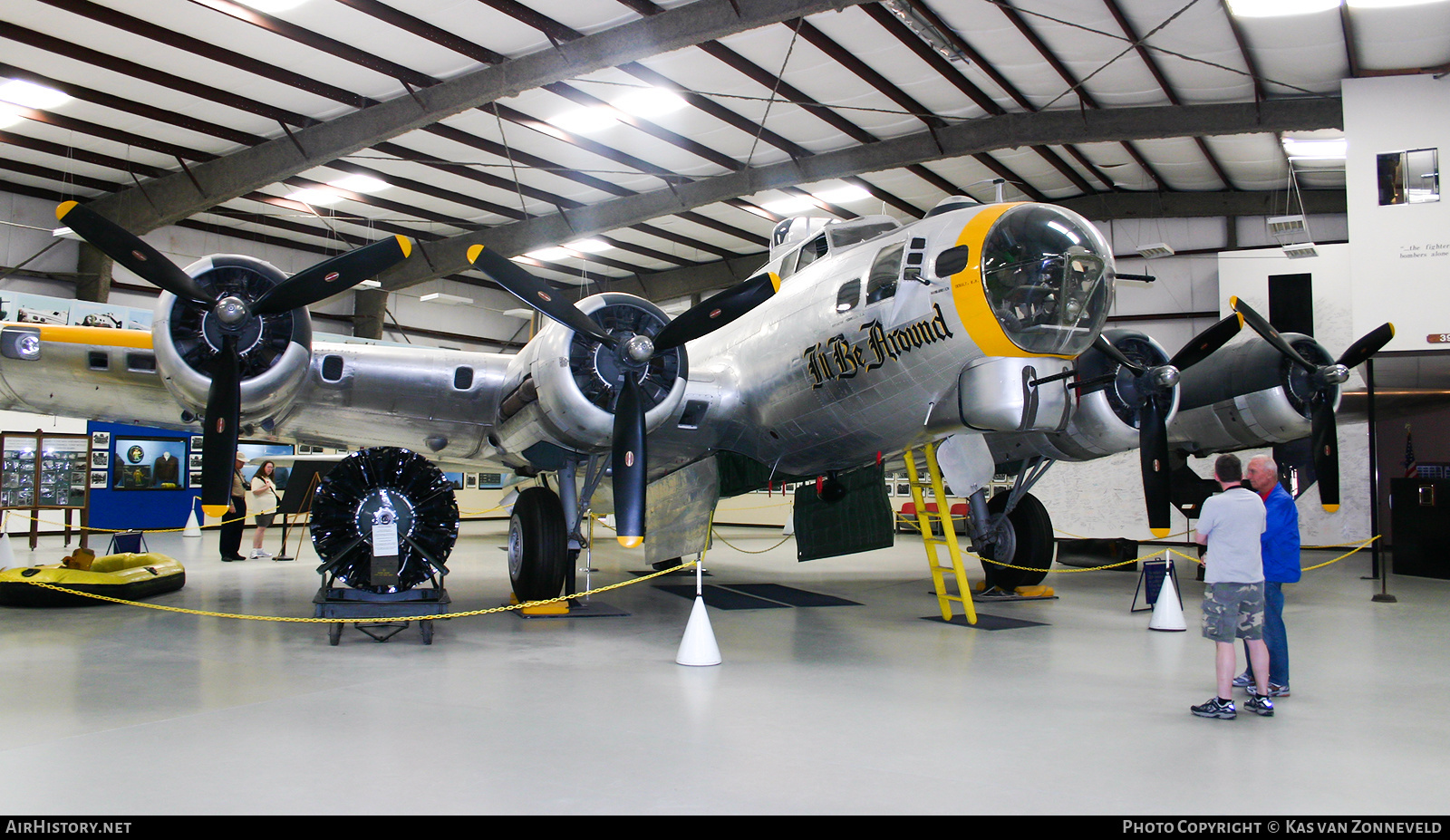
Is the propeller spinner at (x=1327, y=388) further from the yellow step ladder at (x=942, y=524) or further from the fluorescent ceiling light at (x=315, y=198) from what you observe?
the fluorescent ceiling light at (x=315, y=198)

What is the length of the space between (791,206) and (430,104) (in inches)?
378

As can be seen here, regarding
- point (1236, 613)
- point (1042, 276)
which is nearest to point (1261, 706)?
point (1236, 613)

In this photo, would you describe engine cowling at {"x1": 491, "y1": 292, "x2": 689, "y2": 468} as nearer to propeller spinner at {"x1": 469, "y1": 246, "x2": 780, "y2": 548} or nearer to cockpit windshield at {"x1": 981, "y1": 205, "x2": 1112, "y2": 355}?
propeller spinner at {"x1": 469, "y1": 246, "x2": 780, "y2": 548}

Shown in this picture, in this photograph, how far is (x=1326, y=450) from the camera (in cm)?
1059

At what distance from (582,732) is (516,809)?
123 cm

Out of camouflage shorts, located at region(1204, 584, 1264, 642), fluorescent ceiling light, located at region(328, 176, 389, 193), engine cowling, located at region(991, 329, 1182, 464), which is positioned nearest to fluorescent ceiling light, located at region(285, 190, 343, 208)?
fluorescent ceiling light, located at region(328, 176, 389, 193)

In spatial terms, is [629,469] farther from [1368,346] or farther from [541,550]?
[1368,346]

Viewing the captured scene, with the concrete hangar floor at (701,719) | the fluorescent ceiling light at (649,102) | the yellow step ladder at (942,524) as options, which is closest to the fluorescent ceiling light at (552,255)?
the fluorescent ceiling light at (649,102)

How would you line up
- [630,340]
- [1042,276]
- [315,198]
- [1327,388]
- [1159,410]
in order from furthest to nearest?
[315,198] < [1327,388] < [1159,410] < [630,340] < [1042,276]

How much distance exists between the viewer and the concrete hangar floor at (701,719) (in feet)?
12.2

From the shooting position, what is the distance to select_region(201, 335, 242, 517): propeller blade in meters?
6.94

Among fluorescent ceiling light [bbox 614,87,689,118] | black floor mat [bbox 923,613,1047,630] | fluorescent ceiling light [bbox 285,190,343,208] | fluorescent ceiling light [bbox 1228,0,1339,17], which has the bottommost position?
black floor mat [bbox 923,613,1047,630]

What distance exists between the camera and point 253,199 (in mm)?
20203

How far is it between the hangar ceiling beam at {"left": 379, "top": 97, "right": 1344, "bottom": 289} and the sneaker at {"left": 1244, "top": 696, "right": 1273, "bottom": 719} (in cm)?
1238
